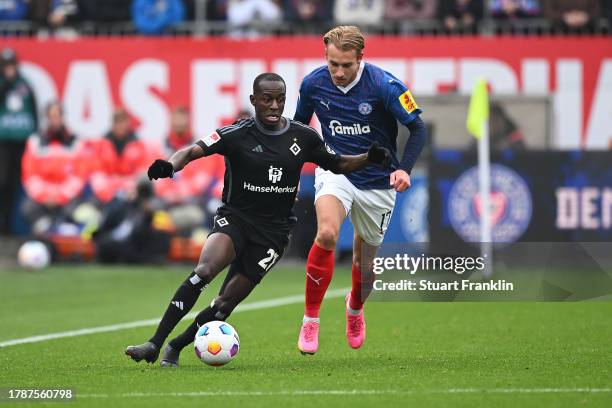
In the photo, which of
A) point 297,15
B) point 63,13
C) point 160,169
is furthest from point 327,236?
point 63,13

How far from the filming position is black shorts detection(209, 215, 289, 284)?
901 cm

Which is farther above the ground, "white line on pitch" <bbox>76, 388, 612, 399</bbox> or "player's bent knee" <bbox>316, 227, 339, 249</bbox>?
"player's bent knee" <bbox>316, 227, 339, 249</bbox>

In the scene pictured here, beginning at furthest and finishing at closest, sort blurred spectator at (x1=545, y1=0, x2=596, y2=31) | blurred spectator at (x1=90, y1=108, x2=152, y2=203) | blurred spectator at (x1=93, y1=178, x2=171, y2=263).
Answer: blurred spectator at (x1=90, y1=108, x2=152, y2=203)
blurred spectator at (x1=545, y1=0, x2=596, y2=31)
blurred spectator at (x1=93, y1=178, x2=171, y2=263)

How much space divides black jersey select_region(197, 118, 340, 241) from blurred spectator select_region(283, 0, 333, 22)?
12362 millimetres

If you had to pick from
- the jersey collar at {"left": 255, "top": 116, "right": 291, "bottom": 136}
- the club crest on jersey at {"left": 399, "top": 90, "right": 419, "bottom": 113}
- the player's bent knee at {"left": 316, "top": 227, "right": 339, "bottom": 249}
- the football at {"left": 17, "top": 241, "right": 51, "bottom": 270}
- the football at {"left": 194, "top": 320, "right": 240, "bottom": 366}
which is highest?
the club crest on jersey at {"left": 399, "top": 90, "right": 419, "bottom": 113}

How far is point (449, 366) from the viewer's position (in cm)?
884

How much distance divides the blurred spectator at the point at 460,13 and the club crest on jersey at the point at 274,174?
12.5m

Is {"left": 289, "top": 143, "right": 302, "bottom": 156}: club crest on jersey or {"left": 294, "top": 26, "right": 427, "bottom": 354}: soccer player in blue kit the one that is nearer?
{"left": 289, "top": 143, "right": 302, "bottom": 156}: club crest on jersey

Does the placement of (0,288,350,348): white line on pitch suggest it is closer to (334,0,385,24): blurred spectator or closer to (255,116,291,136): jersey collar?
(255,116,291,136): jersey collar

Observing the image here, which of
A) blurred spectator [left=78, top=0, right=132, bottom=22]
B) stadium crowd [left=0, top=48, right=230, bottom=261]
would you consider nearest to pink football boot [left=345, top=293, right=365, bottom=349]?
stadium crowd [left=0, top=48, right=230, bottom=261]

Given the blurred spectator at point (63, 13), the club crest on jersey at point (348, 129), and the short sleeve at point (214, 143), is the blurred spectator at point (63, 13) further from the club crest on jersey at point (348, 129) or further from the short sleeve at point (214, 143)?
the short sleeve at point (214, 143)

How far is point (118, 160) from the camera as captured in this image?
71.1ft

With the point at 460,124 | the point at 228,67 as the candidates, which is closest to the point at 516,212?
the point at 460,124

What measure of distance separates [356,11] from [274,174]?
12.3 m
